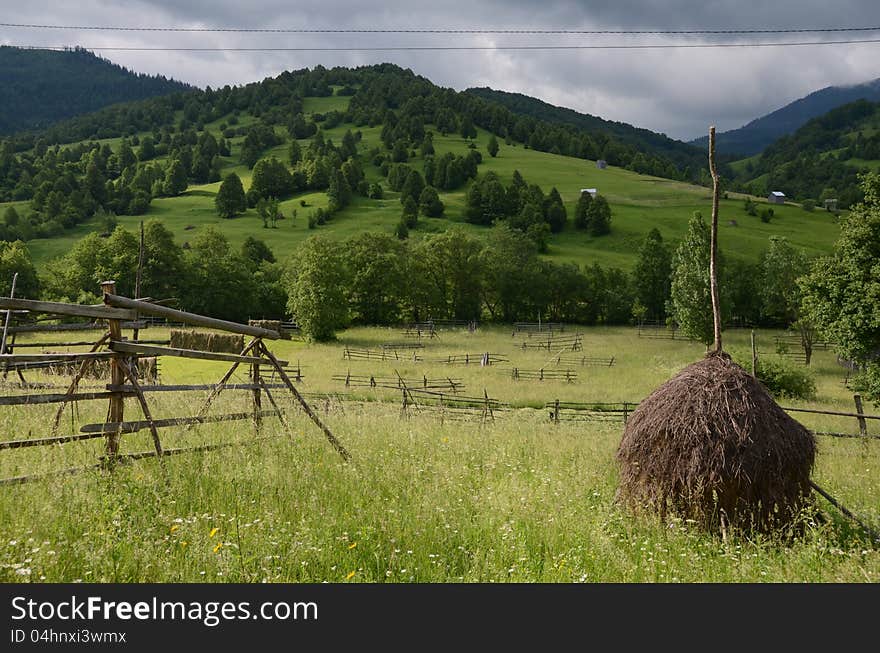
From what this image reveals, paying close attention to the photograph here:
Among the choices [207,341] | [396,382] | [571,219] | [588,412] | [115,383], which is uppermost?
[571,219]

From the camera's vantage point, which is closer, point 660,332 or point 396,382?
point 396,382

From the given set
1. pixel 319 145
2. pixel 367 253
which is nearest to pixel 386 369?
pixel 367 253

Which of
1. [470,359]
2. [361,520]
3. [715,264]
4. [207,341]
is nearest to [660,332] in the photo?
[470,359]

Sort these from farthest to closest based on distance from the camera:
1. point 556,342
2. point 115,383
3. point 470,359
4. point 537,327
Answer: point 537,327, point 556,342, point 470,359, point 115,383

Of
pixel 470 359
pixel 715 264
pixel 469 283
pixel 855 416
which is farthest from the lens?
pixel 469 283

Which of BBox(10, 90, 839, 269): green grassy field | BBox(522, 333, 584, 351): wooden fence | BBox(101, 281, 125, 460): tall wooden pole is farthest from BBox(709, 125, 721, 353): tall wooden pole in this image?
BBox(10, 90, 839, 269): green grassy field

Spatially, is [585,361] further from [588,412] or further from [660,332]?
[588,412]

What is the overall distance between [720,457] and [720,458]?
1cm

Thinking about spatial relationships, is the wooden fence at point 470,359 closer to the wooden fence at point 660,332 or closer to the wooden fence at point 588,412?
the wooden fence at point 588,412

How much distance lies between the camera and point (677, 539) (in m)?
5.65

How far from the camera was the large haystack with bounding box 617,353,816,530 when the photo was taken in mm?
6008

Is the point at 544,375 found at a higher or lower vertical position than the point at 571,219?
lower

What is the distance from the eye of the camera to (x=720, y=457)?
6.05 m

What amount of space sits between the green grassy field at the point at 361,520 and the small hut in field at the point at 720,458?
298 millimetres
